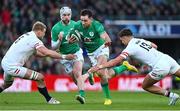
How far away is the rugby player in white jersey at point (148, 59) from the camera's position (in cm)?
1812

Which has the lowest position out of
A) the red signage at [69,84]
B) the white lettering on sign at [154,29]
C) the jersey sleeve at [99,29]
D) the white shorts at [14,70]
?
the red signage at [69,84]

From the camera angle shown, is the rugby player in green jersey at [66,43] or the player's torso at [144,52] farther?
the rugby player in green jersey at [66,43]

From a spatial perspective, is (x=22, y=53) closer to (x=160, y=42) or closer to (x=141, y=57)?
(x=141, y=57)

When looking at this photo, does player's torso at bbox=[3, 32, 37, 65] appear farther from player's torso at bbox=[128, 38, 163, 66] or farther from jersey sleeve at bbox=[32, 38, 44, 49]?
player's torso at bbox=[128, 38, 163, 66]

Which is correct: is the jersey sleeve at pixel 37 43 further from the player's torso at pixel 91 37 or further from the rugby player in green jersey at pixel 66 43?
the player's torso at pixel 91 37

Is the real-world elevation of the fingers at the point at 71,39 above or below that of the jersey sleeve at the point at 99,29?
below

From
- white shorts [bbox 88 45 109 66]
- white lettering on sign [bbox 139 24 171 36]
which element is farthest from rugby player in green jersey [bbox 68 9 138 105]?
white lettering on sign [bbox 139 24 171 36]

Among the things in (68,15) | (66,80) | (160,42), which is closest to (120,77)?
(66,80)

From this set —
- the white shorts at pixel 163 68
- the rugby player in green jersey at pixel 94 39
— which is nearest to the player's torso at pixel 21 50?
the rugby player in green jersey at pixel 94 39

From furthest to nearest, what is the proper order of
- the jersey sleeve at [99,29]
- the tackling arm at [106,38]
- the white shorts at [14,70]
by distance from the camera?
the jersey sleeve at [99,29] < the tackling arm at [106,38] < the white shorts at [14,70]

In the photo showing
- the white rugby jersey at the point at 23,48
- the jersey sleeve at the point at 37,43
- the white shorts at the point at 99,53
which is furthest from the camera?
the white shorts at the point at 99,53

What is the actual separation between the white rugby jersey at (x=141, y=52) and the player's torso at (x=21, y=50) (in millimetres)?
2646

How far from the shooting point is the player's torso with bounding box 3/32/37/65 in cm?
1912

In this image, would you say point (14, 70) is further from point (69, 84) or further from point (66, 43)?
point (69, 84)
